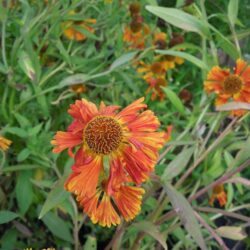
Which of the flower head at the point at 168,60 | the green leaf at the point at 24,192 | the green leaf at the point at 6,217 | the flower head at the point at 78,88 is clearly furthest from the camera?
the flower head at the point at 168,60

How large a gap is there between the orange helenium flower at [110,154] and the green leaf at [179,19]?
249 mm

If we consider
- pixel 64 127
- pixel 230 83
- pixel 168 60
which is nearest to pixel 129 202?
pixel 230 83

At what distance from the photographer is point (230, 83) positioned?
1.05 metres

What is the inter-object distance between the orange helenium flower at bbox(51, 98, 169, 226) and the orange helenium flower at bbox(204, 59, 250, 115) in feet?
1.20

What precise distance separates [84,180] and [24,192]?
1.26 feet

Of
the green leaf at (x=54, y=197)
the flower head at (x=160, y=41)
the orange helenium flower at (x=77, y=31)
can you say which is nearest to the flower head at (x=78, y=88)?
the orange helenium flower at (x=77, y=31)

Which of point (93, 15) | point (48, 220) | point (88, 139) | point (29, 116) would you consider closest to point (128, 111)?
point (88, 139)

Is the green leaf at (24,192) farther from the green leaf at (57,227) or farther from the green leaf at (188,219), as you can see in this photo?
the green leaf at (188,219)

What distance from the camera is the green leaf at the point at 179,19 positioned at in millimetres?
897

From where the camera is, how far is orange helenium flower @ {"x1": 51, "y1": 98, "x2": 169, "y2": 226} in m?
0.67

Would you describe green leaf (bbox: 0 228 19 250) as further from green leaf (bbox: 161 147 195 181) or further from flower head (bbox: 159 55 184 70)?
flower head (bbox: 159 55 184 70)

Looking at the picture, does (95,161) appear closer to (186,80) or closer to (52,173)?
(52,173)

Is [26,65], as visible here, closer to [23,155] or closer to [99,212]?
[23,155]

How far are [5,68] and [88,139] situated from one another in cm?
40
